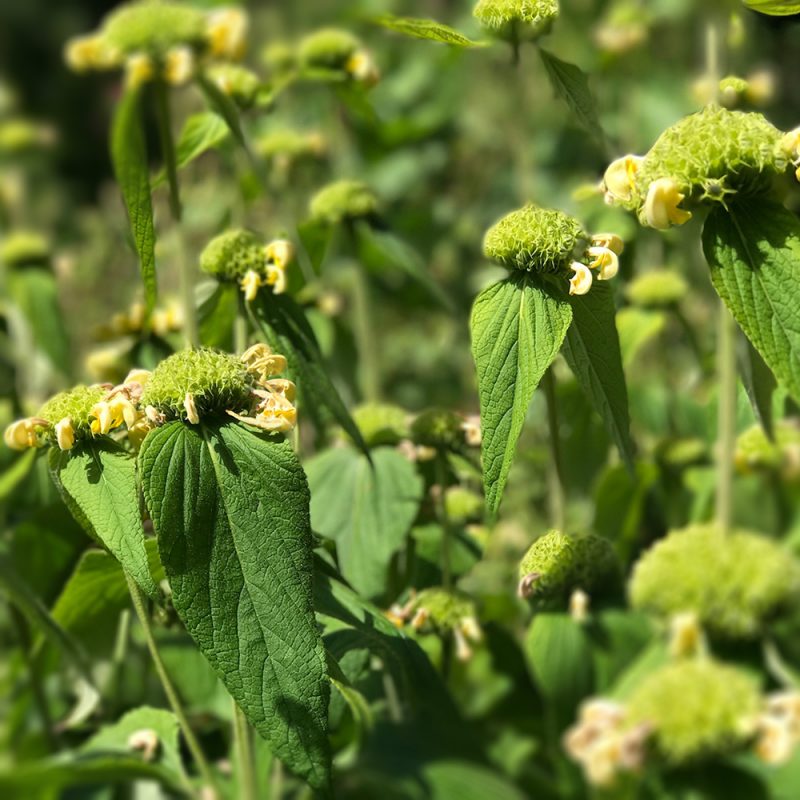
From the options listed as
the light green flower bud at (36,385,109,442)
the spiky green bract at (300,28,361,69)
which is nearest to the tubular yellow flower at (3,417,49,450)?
the light green flower bud at (36,385,109,442)

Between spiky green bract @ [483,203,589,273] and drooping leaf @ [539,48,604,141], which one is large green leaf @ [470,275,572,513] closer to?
spiky green bract @ [483,203,589,273]

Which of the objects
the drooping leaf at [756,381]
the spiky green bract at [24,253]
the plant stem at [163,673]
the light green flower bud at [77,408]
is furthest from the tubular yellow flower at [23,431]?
the spiky green bract at [24,253]

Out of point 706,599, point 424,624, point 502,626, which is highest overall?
point 706,599

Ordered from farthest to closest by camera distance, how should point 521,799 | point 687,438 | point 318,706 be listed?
point 687,438, point 521,799, point 318,706

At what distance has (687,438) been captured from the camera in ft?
5.15

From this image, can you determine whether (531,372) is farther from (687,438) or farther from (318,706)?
(687,438)

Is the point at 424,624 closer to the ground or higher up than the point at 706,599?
closer to the ground

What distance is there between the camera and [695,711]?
0.67 metres

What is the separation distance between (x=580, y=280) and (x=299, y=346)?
0.32 meters

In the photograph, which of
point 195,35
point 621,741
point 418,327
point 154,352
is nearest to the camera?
point 621,741

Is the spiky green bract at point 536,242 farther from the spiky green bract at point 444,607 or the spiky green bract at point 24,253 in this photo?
the spiky green bract at point 24,253

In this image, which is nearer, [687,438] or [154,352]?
[154,352]

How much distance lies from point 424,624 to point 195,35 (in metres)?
0.68

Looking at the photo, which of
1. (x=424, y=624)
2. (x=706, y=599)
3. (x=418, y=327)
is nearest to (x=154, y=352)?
(x=424, y=624)
